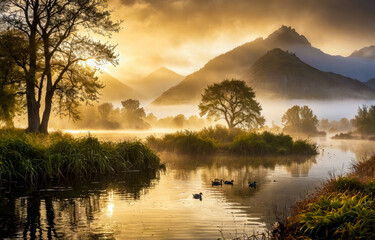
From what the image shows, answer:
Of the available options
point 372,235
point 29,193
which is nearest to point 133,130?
point 29,193

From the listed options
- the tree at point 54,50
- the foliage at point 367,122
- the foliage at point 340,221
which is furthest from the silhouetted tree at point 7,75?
the foliage at point 367,122

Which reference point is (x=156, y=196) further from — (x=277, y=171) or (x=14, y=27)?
(x=14, y=27)

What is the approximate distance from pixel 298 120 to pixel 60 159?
101 meters

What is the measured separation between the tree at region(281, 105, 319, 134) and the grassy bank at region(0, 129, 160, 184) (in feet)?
301

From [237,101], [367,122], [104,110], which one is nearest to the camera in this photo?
[237,101]

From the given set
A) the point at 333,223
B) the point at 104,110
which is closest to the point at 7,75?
the point at 333,223

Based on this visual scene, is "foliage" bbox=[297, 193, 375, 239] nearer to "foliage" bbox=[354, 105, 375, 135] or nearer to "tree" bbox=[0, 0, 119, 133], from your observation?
"tree" bbox=[0, 0, 119, 133]

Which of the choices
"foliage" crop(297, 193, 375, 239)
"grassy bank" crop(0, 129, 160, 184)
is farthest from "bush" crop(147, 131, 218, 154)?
"foliage" crop(297, 193, 375, 239)

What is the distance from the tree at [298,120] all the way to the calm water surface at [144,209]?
93.2 meters

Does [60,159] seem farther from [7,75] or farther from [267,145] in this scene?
[267,145]

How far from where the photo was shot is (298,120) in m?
112

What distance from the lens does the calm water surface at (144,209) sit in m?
10.5

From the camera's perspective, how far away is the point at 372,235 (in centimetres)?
796

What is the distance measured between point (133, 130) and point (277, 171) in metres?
92.4
